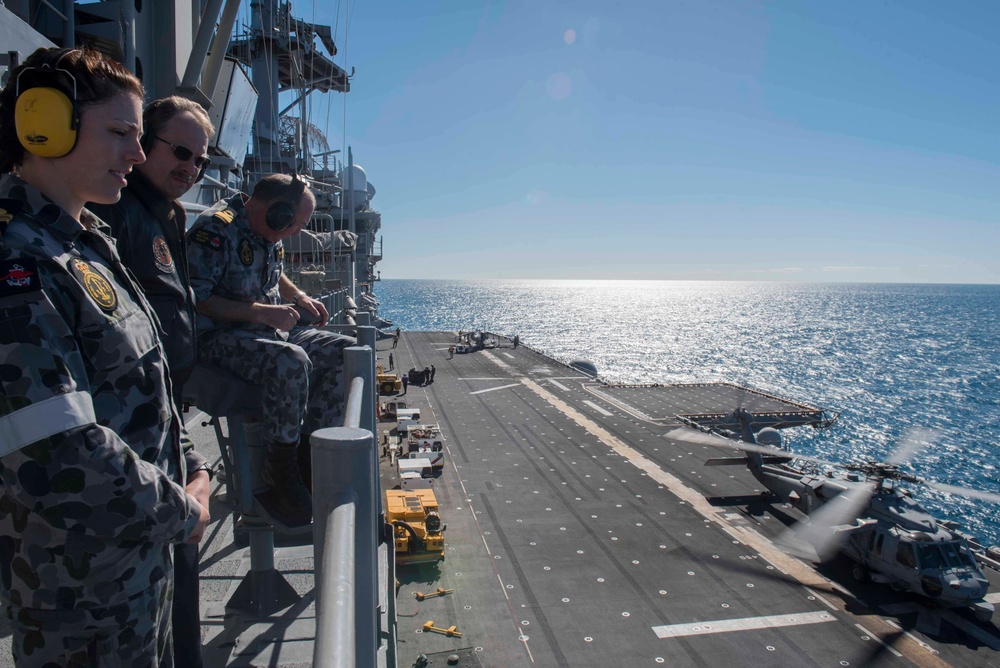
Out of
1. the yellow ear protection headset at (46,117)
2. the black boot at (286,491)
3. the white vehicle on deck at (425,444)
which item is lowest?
the white vehicle on deck at (425,444)

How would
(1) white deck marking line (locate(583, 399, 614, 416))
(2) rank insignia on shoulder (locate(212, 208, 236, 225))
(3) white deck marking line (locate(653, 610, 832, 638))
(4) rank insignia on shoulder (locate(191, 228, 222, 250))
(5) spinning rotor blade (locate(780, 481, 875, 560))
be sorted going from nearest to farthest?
(4) rank insignia on shoulder (locate(191, 228, 222, 250))
(2) rank insignia on shoulder (locate(212, 208, 236, 225))
(3) white deck marking line (locate(653, 610, 832, 638))
(5) spinning rotor blade (locate(780, 481, 875, 560))
(1) white deck marking line (locate(583, 399, 614, 416))

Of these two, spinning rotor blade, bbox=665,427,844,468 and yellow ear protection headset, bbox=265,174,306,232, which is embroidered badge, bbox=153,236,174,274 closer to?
yellow ear protection headset, bbox=265,174,306,232

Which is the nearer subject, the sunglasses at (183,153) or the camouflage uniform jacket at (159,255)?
the camouflage uniform jacket at (159,255)

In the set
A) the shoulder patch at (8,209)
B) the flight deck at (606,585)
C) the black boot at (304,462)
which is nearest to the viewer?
the shoulder patch at (8,209)

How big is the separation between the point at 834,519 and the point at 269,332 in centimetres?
1761

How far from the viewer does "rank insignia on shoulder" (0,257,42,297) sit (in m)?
1.51

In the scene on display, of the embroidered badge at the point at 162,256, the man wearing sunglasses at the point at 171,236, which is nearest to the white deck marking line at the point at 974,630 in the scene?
the man wearing sunglasses at the point at 171,236

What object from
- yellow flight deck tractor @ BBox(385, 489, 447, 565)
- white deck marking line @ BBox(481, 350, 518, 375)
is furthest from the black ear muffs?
white deck marking line @ BBox(481, 350, 518, 375)

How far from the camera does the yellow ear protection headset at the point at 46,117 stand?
67.1 inches

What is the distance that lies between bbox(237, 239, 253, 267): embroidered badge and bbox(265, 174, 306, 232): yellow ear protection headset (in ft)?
0.60

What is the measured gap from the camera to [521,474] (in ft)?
76.2

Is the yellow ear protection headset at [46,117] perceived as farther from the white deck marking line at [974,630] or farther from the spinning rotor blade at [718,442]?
the white deck marking line at [974,630]

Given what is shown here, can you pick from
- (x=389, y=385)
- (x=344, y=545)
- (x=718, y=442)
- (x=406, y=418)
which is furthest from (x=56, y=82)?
(x=389, y=385)

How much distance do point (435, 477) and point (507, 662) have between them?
35.0 feet
